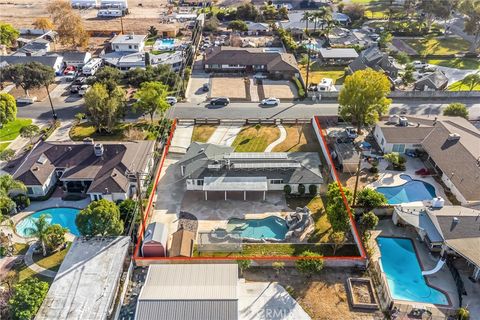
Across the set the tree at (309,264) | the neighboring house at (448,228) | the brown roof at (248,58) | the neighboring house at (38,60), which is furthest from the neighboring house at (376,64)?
the neighboring house at (38,60)

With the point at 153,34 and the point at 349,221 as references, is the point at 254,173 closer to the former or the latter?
the point at 349,221

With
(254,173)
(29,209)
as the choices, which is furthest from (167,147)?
(29,209)

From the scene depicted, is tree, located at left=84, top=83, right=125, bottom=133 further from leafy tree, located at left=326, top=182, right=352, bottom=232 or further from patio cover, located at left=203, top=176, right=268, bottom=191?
leafy tree, located at left=326, top=182, right=352, bottom=232

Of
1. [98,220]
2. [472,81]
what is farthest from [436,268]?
[472,81]

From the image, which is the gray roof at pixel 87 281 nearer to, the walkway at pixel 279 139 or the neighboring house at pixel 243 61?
the walkway at pixel 279 139

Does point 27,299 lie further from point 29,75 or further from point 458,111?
point 458,111

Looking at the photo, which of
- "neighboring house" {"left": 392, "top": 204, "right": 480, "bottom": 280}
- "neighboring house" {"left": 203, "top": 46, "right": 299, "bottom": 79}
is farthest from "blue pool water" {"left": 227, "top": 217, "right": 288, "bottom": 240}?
"neighboring house" {"left": 203, "top": 46, "right": 299, "bottom": 79}
